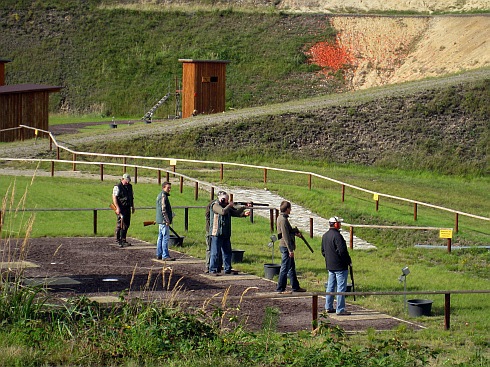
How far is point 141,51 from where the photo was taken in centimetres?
6488

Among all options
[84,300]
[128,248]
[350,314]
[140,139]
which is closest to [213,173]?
[140,139]

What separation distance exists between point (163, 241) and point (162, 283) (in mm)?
3086

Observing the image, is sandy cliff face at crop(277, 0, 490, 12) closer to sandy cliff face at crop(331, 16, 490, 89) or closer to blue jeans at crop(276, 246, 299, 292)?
sandy cliff face at crop(331, 16, 490, 89)

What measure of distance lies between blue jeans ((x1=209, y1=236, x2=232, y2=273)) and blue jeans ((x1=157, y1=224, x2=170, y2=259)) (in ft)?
4.96

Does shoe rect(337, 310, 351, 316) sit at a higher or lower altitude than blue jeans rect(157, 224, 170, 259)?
lower

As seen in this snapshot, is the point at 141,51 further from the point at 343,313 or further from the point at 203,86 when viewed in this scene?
the point at 343,313

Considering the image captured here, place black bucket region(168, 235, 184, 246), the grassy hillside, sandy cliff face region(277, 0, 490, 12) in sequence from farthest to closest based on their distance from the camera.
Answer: sandy cliff face region(277, 0, 490, 12), the grassy hillside, black bucket region(168, 235, 184, 246)

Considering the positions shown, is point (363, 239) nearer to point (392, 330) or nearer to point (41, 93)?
point (392, 330)

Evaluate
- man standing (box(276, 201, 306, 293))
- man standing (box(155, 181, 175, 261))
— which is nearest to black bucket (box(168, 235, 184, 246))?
man standing (box(155, 181, 175, 261))

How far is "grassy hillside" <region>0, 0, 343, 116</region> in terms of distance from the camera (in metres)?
60.0

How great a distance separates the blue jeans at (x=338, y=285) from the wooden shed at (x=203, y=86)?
33.2m

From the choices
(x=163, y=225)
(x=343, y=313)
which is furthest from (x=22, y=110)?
(x=343, y=313)

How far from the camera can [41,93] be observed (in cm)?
4334

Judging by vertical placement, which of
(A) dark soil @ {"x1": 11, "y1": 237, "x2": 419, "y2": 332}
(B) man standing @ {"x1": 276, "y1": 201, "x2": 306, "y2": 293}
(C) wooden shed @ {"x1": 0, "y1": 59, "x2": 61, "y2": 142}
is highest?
(C) wooden shed @ {"x1": 0, "y1": 59, "x2": 61, "y2": 142}
